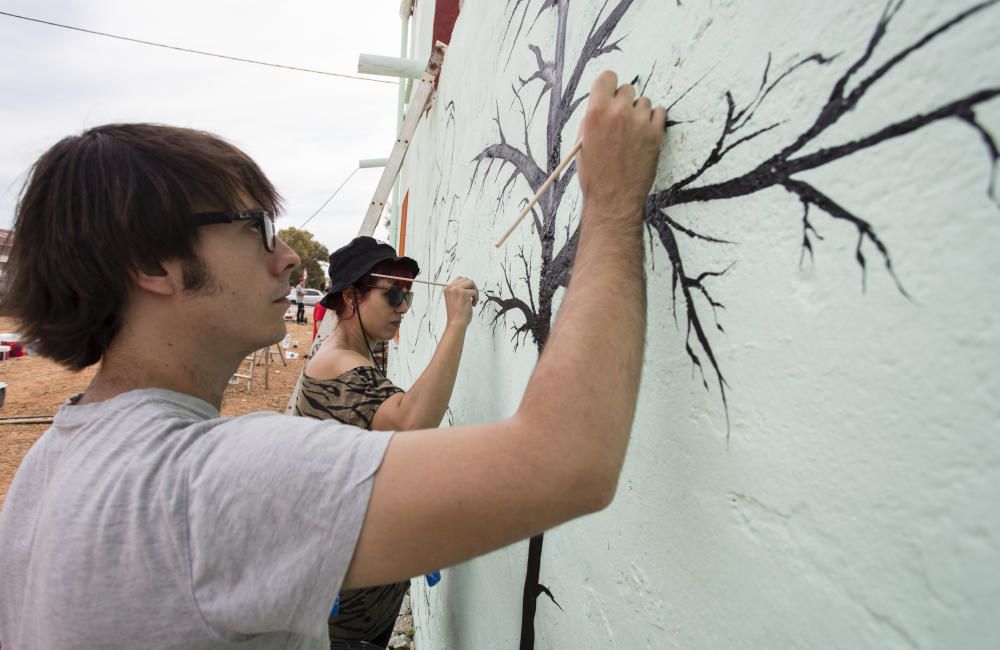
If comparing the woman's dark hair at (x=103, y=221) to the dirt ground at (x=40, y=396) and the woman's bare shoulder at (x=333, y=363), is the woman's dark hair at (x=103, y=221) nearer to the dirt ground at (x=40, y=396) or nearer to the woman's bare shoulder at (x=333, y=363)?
the woman's bare shoulder at (x=333, y=363)

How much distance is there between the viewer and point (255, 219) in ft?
3.15

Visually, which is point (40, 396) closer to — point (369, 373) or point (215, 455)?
point (369, 373)

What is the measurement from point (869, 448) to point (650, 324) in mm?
361

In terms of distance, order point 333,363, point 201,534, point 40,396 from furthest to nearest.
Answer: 1. point 40,396
2. point 333,363
3. point 201,534

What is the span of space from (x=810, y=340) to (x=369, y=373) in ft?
4.39

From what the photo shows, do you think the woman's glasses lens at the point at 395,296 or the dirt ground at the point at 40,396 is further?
the dirt ground at the point at 40,396

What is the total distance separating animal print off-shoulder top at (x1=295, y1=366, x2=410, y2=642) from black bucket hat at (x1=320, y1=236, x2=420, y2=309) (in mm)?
376

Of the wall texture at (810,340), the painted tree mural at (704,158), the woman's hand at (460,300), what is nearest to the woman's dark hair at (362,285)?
the woman's hand at (460,300)

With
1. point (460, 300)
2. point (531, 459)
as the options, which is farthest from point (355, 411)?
point (531, 459)

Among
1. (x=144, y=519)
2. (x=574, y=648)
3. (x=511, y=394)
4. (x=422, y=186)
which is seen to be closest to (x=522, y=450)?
(x=144, y=519)

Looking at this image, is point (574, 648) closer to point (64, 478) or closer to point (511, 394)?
point (511, 394)

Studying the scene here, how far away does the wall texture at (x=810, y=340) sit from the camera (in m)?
0.38

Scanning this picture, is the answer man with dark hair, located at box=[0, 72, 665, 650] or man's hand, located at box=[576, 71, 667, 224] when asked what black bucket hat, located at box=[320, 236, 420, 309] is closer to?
man with dark hair, located at box=[0, 72, 665, 650]

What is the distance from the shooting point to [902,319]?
16.9 inches
